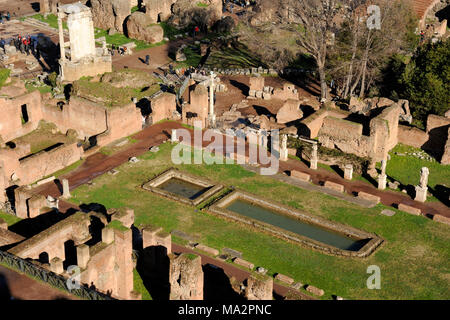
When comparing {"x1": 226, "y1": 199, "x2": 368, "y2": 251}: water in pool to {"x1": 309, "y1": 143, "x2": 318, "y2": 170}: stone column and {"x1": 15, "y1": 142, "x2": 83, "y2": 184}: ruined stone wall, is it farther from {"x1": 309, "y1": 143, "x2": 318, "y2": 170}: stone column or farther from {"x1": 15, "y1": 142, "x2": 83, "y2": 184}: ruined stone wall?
{"x1": 15, "y1": 142, "x2": 83, "y2": 184}: ruined stone wall

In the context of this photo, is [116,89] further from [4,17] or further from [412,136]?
[4,17]

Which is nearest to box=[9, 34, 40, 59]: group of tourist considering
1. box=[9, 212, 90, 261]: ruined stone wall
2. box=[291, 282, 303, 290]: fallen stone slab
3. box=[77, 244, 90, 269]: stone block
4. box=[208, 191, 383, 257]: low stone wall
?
box=[208, 191, 383, 257]: low stone wall

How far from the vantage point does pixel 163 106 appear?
183 feet

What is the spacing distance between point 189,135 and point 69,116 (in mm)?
8581

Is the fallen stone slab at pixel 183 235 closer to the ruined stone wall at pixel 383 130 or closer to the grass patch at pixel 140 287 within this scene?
the grass patch at pixel 140 287

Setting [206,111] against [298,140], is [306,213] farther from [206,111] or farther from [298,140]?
[206,111]

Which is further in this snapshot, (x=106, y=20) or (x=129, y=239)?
(x=106, y=20)

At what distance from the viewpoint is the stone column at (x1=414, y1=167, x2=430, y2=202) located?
1779 inches

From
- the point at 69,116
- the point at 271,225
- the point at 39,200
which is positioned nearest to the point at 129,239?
the point at 39,200

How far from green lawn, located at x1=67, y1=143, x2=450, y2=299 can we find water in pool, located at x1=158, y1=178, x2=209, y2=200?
116cm

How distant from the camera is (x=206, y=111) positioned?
55.1m

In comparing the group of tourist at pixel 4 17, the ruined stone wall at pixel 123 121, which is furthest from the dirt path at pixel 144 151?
the group of tourist at pixel 4 17

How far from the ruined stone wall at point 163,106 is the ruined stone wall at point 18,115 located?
8056 mm

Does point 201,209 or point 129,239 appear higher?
point 129,239
